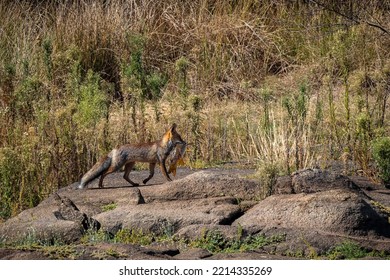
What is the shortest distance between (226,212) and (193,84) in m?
7.34

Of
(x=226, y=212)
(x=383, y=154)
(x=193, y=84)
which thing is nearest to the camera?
(x=226, y=212)

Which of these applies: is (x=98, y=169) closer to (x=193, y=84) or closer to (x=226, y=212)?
(x=226, y=212)

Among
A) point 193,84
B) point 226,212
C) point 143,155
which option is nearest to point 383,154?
point 226,212

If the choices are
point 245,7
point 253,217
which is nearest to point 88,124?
point 253,217

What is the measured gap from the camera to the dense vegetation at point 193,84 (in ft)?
33.3

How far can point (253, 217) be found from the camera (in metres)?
7.67

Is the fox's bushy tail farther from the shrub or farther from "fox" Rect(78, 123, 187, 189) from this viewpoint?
the shrub

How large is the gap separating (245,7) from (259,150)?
618 centimetres

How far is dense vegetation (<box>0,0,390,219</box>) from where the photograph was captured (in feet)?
33.3

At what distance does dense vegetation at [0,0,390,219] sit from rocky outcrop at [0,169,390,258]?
431 mm

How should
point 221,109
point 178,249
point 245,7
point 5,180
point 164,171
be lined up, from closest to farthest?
point 178,249, point 164,171, point 5,180, point 221,109, point 245,7

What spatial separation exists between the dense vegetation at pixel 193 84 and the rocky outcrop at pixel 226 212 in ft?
1.41

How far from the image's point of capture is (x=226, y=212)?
7.85 meters

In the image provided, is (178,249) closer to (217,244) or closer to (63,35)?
(217,244)
